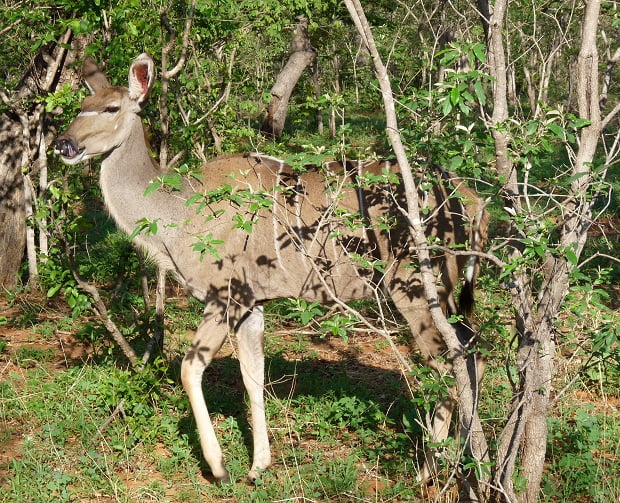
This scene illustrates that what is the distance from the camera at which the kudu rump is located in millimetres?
4340

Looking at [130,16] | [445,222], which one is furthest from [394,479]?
[130,16]

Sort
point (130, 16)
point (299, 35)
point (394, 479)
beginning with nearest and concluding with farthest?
point (394, 479)
point (130, 16)
point (299, 35)

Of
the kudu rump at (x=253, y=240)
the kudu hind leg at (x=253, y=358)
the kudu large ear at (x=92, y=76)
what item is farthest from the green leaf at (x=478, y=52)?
the kudu large ear at (x=92, y=76)

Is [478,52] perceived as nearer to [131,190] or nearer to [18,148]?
[131,190]

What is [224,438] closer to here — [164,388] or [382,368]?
[164,388]

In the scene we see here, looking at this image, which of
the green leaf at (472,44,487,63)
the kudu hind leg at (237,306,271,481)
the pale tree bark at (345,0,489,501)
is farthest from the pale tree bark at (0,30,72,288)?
the green leaf at (472,44,487,63)

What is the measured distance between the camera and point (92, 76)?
479 cm

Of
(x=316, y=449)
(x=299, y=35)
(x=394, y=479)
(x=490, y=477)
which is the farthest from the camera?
(x=299, y=35)

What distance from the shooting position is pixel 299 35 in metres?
13.9

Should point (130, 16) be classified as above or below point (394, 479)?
above

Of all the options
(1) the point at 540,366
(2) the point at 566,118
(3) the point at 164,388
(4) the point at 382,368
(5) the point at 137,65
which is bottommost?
(4) the point at 382,368

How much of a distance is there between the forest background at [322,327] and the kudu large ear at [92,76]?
0.11 metres

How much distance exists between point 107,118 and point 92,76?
0.41 m

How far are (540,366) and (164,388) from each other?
2.54 metres
